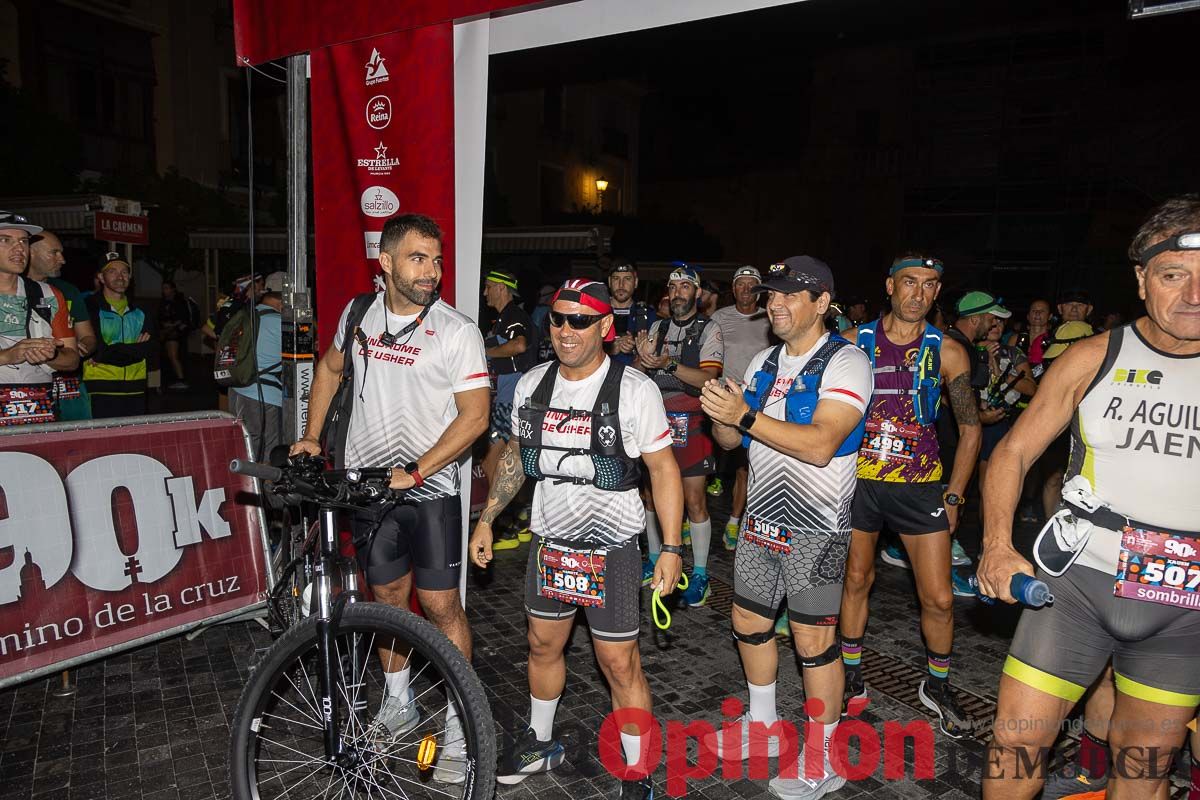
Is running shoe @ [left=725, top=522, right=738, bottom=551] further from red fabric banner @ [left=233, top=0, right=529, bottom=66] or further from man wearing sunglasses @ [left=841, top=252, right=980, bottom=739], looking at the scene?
red fabric banner @ [left=233, top=0, right=529, bottom=66]

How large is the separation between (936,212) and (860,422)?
27192 millimetres

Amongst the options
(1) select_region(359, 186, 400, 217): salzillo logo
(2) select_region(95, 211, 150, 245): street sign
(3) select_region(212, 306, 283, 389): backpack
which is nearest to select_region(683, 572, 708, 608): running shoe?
(1) select_region(359, 186, 400, 217): salzillo logo

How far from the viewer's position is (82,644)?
4.36m

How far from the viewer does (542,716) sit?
3730 mm

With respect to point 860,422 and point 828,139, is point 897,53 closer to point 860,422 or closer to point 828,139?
point 828,139

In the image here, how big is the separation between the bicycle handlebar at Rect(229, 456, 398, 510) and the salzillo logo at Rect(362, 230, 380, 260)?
227 centimetres

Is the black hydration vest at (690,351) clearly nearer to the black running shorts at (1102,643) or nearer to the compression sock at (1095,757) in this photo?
the compression sock at (1095,757)

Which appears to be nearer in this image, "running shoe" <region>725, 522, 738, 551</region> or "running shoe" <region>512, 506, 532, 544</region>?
"running shoe" <region>725, 522, 738, 551</region>

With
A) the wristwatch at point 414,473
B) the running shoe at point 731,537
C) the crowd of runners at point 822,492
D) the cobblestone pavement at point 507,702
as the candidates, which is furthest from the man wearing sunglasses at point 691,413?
the wristwatch at point 414,473

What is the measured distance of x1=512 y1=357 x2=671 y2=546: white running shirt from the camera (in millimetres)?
3326

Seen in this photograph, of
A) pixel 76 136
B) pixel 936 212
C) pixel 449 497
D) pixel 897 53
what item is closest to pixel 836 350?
Result: pixel 449 497

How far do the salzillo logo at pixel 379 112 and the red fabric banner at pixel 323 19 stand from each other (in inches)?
15.6

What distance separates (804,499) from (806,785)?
4.55 ft

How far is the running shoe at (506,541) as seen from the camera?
24.4 ft
